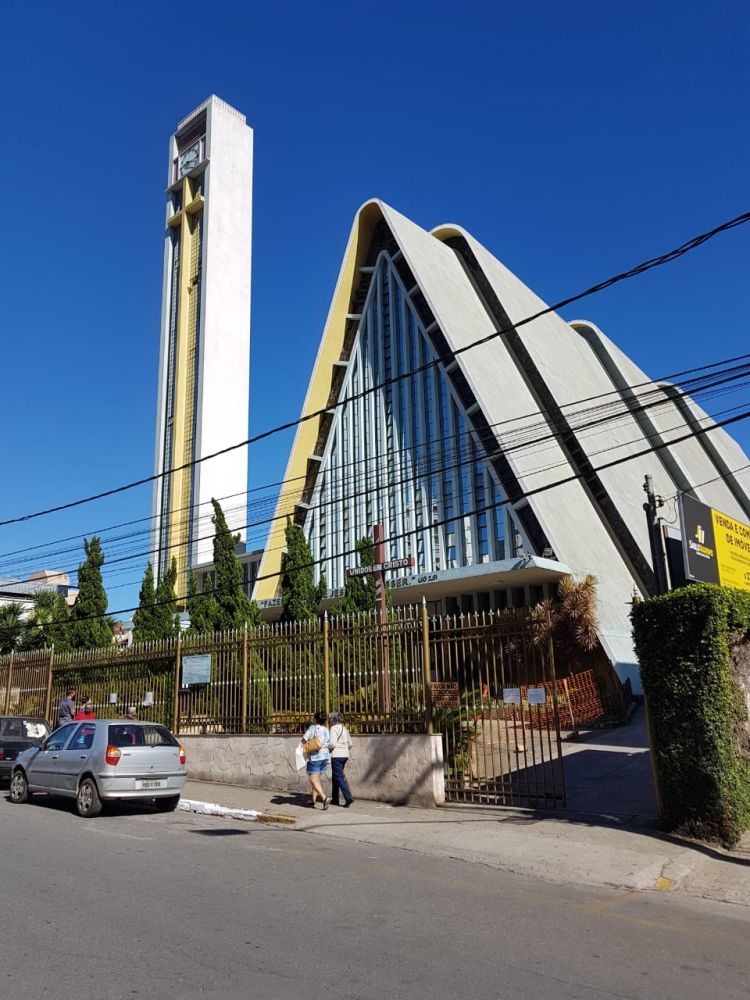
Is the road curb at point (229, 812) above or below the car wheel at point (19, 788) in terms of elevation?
below

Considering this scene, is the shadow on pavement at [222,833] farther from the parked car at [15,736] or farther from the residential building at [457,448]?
the residential building at [457,448]

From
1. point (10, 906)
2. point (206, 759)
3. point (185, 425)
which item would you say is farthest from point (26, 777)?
point (185, 425)

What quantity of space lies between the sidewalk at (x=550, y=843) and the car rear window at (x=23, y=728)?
596 cm

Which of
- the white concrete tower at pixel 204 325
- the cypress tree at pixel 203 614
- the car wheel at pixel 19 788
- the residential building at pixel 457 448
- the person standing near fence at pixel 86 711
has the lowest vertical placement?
the car wheel at pixel 19 788

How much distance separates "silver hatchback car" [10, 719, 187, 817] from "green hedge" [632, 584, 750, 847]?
6973mm

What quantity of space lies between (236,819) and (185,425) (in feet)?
159

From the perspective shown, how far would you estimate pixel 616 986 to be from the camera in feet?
14.7

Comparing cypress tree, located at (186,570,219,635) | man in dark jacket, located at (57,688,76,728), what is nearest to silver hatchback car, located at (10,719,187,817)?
man in dark jacket, located at (57,688,76,728)

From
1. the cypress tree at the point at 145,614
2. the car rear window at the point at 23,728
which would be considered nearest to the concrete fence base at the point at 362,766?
the car rear window at the point at 23,728

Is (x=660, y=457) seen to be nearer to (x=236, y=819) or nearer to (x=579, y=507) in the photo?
(x=579, y=507)

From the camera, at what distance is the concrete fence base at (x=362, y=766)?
39.0 ft

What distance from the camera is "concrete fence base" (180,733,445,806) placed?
11.9 meters

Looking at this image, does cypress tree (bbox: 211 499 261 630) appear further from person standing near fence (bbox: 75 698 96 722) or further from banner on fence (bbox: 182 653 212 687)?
banner on fence (bbox: 182 653 212 687)

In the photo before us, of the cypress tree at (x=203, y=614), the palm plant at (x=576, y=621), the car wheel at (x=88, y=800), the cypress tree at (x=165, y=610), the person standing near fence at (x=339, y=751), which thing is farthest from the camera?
the cypress tree at (x=165, y=610)
